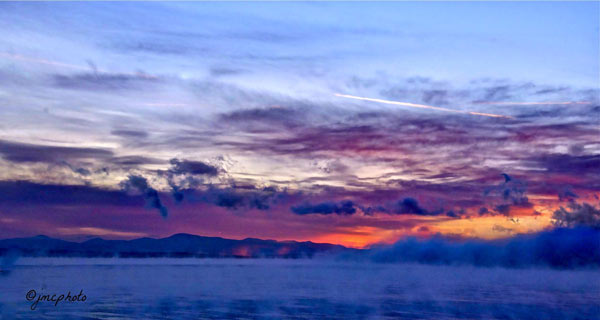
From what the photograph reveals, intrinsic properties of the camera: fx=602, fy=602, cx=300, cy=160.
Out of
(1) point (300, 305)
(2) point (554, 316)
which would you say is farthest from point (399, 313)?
(2) point (554, 316)

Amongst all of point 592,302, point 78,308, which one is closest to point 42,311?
point 78,308

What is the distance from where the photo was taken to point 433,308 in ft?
229

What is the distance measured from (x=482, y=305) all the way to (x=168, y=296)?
41391 millimetres

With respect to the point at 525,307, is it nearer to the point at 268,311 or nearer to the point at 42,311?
the point at 268,311

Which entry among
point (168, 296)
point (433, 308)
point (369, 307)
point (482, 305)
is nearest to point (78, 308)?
point (168, 296)

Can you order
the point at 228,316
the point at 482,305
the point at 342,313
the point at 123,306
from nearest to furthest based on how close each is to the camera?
the point at 228,316 < the point at 342,313 < the point at 123,306 < the point at 482,305

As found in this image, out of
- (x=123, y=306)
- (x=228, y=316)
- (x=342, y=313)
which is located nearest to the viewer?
(x=228, y=316)

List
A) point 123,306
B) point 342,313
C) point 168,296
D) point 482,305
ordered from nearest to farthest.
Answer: point 342,313 → point 123,306 → point 482,305 → point 168,296

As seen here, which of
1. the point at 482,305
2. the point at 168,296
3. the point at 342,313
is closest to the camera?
the point at 342,313

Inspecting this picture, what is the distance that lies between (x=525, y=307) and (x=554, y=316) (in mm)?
10648

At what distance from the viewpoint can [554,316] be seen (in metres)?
65.6

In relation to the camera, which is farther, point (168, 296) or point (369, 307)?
point (168, 296)

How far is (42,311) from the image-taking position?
62375 mm

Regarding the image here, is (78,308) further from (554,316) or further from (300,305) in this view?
(554,316)
